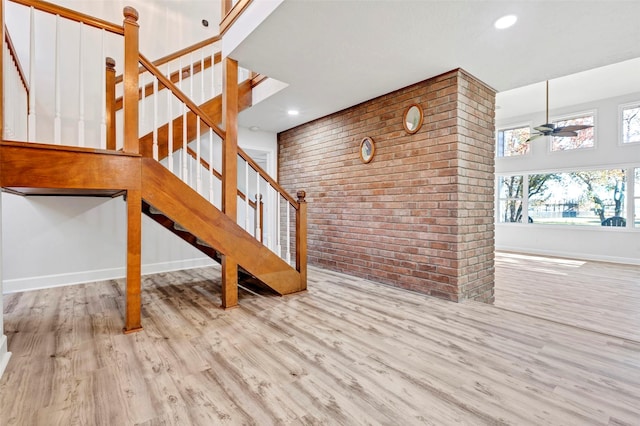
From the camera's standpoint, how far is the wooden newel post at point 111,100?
3383 millimetres

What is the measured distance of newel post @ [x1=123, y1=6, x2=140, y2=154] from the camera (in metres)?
2.37

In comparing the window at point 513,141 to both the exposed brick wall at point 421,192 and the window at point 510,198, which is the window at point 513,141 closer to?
the window at point 510,198

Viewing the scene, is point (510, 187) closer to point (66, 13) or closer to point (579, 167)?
point (579, 167)

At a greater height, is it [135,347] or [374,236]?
[374,236]

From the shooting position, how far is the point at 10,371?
6.07 feet

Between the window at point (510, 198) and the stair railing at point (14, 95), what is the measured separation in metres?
9.08

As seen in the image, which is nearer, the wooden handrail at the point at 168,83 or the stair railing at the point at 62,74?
the wooden handrail at the point at 168,83

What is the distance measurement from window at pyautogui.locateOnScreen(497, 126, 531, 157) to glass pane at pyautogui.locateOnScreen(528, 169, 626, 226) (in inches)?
29.1

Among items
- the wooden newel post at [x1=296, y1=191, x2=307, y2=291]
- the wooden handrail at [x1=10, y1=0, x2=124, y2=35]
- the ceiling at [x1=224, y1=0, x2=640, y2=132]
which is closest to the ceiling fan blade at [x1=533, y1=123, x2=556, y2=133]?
the ceiling at [x1=224, y1=0, x2=640, y2=132]

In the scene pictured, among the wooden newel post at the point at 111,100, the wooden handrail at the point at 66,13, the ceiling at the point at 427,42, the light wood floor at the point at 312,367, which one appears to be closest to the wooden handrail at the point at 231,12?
the ceiling at the point at 427,42

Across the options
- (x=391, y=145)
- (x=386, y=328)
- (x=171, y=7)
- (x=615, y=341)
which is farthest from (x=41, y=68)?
(x=615, y=341)

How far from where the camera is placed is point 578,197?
6637mm

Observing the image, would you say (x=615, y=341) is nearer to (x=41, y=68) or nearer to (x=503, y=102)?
(x=503, y=102)

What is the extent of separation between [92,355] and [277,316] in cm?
139
